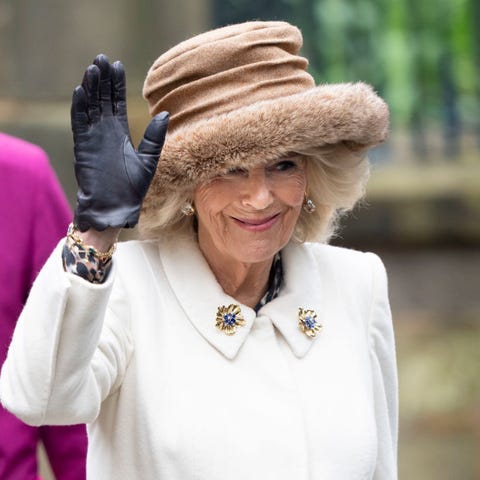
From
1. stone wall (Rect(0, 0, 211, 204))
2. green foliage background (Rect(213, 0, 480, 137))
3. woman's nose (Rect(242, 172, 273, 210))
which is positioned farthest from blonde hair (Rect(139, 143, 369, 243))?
green foliage background (Rect(213, 0, 480, 137))

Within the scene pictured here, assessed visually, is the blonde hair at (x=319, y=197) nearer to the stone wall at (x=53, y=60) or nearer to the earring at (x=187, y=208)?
the earring at (x=187, y=208)

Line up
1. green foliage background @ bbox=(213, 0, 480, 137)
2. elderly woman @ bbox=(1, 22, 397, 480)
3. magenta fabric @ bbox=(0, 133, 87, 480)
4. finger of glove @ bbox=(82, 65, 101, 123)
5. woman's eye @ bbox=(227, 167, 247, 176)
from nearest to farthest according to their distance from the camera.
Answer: finger of glove @ bbox=(82, 65, 101, 123) → elderly woman @ bbox=(1, 22, 397, 480) → woman's eye @ bbox=(227, 167, 247, 176) → magenta fabric @ bbox=(0, 133, 87, 480) → green foliage background @ bbox=(213, 0, 480, 137)

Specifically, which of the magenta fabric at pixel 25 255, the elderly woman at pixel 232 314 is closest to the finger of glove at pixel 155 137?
the elderly woman at pixel 232 314

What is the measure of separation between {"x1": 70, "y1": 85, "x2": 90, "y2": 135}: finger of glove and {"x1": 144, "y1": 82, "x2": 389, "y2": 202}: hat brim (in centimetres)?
37

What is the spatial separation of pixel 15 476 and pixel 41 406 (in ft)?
2.85

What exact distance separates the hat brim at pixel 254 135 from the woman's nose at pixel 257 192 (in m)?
0.06

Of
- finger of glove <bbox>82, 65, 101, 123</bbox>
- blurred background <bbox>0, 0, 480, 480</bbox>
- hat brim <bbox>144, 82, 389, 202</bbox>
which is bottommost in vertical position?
blurred background <bbox>0, 0, 480, 480</bbox>

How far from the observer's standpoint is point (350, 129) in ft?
11.0

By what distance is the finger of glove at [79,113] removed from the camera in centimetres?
294

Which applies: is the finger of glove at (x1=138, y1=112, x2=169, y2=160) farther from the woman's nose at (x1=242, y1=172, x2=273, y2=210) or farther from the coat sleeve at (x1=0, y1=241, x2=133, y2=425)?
the woman's nose at (x1=242, y1=172, x2=273, y2=210)

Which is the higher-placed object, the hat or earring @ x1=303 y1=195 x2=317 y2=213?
the hat

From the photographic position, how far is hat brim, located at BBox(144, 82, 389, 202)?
3275 mm

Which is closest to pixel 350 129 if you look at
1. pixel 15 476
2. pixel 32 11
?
pixel 15 476

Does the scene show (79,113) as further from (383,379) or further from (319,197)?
(383,379)
